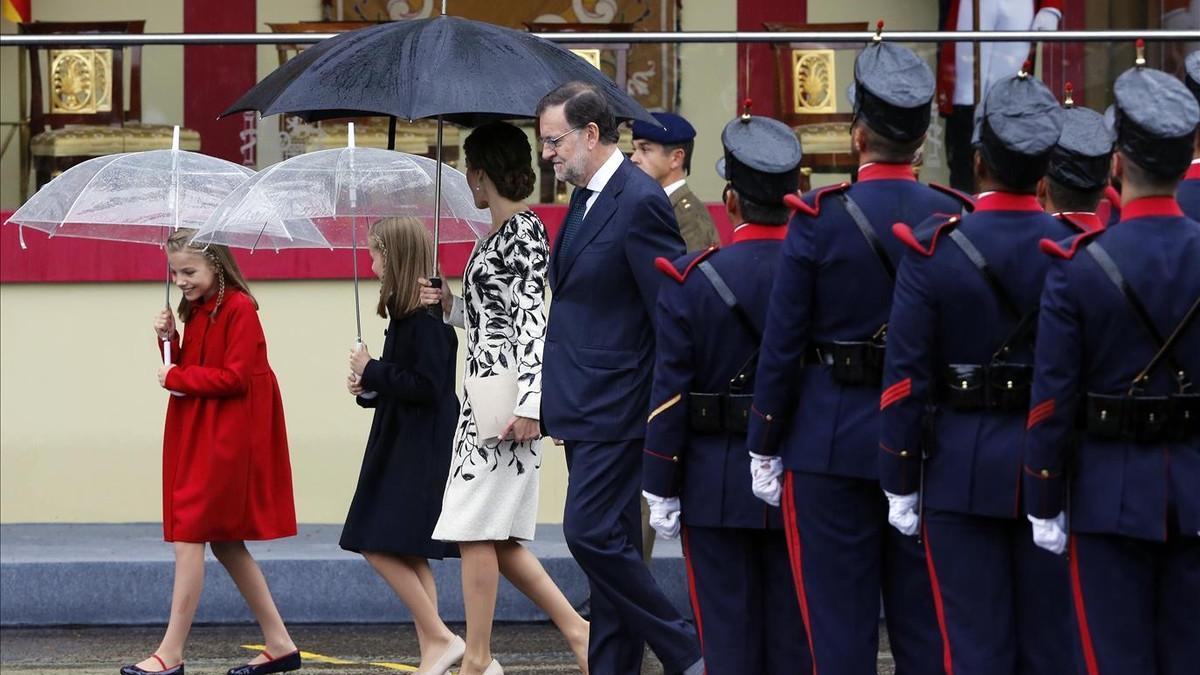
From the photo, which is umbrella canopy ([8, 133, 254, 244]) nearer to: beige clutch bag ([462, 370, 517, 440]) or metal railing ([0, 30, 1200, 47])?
beige clutch bag ([462, 370, 517, 440])

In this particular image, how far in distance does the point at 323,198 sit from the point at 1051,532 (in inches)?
119

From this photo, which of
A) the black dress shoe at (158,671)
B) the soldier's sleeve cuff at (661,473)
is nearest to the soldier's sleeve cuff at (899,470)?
the soldier's sleeve cuff at (661,473)

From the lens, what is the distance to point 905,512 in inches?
190

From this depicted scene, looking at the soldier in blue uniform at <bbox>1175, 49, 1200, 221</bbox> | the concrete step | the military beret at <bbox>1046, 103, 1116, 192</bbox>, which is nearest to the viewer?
the military beret at <bbox>1046, 103, 1116, 192</bbox>

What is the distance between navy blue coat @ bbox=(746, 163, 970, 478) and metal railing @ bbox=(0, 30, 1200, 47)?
432 cm

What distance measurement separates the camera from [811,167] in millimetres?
8984

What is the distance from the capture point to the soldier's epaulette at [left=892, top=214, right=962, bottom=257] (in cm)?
476

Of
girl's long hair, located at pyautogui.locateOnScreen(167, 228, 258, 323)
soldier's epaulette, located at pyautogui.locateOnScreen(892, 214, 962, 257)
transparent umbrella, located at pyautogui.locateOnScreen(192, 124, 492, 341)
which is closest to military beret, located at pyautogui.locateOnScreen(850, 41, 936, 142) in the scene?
soldier's epaulette, located at pyautogui.locateOnScreen(892, 214, 962, 257)

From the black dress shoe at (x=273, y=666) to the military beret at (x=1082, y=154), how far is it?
3.15 m

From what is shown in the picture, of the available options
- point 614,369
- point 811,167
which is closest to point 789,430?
point 614,369

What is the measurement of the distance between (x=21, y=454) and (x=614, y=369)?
4.77 meters

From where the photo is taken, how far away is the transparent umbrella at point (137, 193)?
686cm

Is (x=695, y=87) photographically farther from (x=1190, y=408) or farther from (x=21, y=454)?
(x=1190, y=408)

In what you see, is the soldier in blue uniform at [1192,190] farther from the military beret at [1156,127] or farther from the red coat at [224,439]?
the red coat at [224,439]
